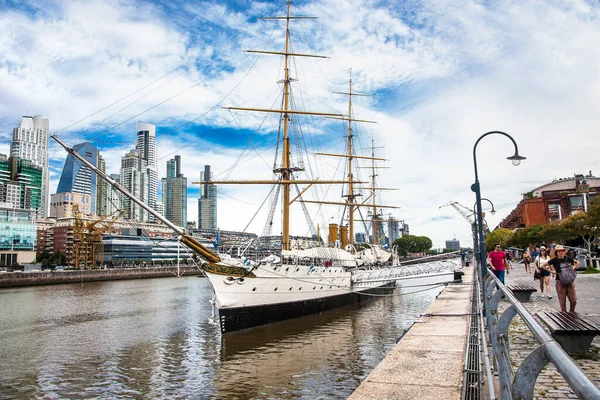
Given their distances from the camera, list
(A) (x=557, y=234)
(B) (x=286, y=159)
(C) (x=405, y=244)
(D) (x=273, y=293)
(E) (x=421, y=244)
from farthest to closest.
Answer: (E) (x=421, y=244) → (C) (x=405, y=244) → (A) (x=557, y=234) → (B) (x=286, y=159) → (D) (x=273, y=293)

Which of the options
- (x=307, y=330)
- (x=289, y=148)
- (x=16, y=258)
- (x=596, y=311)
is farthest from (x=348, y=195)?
(x=16, y=258)

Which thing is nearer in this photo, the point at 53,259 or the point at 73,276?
the point at 73,276

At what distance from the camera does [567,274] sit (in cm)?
1088

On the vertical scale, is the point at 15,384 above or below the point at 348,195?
below

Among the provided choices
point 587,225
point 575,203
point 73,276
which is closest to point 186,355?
point 587,225

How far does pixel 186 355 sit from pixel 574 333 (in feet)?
51.2

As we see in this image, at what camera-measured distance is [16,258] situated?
417 feet

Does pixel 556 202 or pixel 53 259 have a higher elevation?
pixel 556 202

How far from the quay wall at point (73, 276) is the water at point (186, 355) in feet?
160

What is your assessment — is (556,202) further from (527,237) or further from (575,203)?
(527,237)

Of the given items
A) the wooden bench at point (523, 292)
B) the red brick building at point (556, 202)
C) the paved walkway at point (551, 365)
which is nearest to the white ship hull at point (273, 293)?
the wooden bench at point (523, 292)

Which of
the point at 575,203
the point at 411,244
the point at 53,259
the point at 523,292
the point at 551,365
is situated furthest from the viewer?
the point at 411,244

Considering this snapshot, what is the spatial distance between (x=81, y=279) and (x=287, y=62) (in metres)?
68.6

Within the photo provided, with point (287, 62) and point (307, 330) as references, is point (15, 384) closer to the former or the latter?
point (307, 330)
